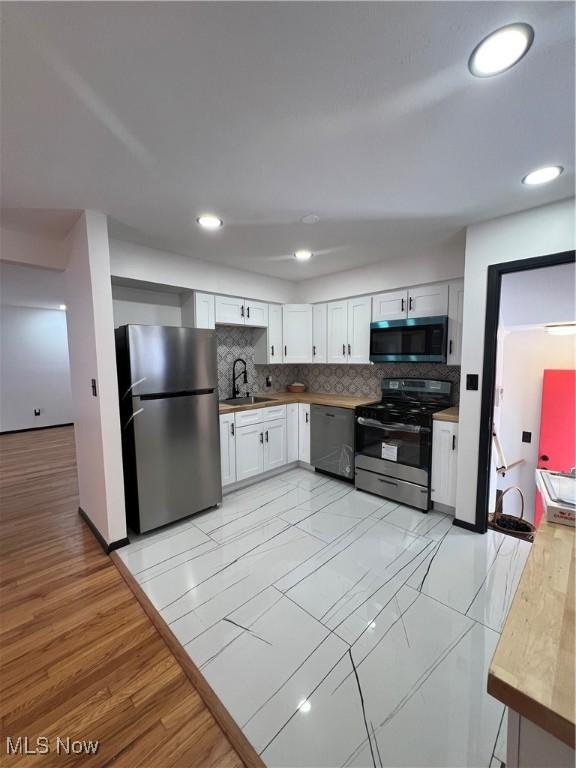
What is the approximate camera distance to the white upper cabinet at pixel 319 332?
3.89m

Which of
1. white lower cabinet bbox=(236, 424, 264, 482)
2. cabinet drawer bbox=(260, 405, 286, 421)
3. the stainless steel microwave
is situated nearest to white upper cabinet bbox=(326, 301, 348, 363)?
the stainless steel microwave

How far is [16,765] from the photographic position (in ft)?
3.67

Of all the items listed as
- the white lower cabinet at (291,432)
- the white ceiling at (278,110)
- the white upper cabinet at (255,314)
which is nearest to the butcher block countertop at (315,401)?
the white lower cabinet at (291,432)

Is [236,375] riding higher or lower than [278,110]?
lower

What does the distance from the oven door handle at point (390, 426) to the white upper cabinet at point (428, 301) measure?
1.11 metres

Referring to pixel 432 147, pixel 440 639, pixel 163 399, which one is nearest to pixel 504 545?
pixel 440 639

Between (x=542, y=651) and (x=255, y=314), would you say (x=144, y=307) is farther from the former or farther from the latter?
(x=542, y=651)

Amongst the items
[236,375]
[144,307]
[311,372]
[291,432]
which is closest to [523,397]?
[311,372]

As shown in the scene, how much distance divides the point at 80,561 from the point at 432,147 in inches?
133

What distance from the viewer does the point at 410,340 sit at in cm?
305

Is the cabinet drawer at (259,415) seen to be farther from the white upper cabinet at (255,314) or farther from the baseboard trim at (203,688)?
the baseboard trim at (203,688)

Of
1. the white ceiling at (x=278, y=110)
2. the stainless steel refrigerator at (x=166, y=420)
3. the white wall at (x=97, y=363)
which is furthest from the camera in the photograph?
the stainless steel refrigerator at (x=166, y=420)

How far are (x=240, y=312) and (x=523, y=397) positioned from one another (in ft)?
11.3

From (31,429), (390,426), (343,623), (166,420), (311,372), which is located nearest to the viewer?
(343,623)
